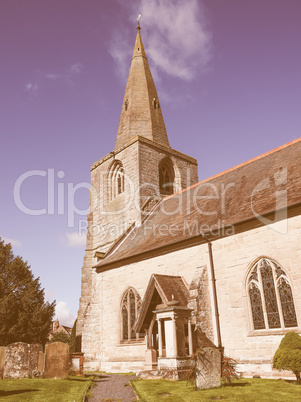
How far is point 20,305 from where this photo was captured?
2728 cm

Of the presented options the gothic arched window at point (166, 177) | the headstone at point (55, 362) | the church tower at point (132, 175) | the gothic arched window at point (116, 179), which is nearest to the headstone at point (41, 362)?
the headstone at point (55, 362)

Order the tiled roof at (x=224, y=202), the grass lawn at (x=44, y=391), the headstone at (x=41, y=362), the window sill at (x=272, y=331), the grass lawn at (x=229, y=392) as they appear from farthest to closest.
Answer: the tiled roof at (x=224, y=202)
the headstone at (x=41, y=362)
the window sill at (x=272, y=331)
the grass lawn at (x=44, y=391)
the grass lawn at (x=229, y=392)

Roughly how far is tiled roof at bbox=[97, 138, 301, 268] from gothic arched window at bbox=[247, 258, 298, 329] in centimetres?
214

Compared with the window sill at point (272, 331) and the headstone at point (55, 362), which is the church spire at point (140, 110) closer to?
the headstone at point (55, 362)

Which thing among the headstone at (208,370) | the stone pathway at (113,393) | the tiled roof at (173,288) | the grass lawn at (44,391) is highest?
the tiled roof at (173,288)

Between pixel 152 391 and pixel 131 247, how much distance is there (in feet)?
36.2

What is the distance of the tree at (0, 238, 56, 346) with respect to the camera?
25594mm

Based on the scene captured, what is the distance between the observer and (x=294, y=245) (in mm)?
12578

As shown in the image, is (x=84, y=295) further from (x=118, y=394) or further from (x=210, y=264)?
(x=118, y=394)

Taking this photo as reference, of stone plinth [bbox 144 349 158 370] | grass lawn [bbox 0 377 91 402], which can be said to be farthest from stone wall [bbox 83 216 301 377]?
grass lawn [bbox 0 377 91 402]

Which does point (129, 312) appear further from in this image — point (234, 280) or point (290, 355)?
point (290, 355)

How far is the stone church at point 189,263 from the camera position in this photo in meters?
12.8

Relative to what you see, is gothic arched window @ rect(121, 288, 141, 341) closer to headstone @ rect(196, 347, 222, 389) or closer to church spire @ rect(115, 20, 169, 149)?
headstone @ rect(196, 347, 222, 389)

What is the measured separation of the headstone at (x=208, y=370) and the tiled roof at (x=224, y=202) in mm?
5972
